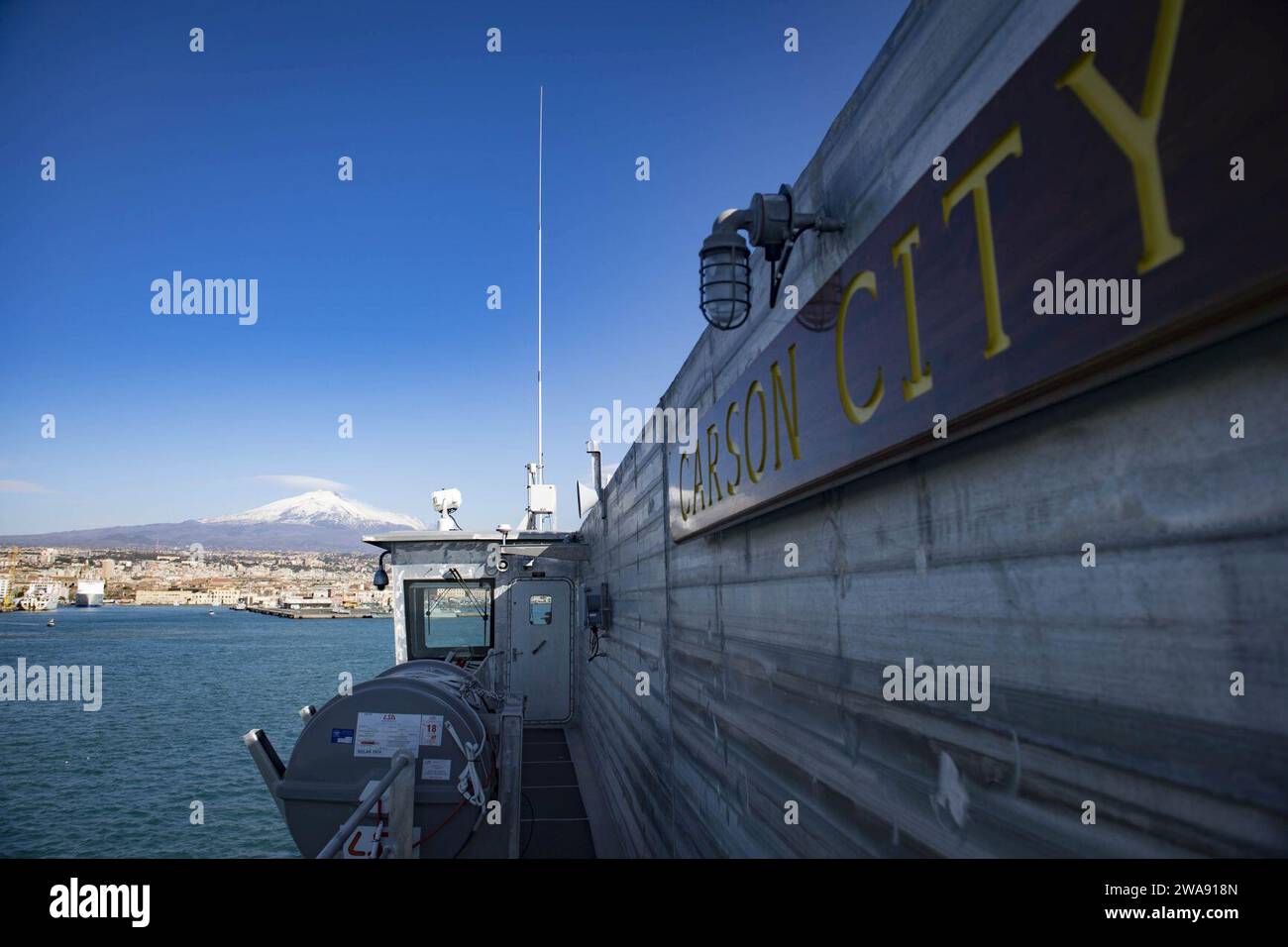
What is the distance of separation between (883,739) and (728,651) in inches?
76.2

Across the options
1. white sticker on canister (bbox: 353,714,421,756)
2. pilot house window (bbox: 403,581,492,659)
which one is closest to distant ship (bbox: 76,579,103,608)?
pilot house window (bbox: 403,581,492,659)

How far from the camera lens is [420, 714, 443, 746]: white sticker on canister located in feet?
18.4

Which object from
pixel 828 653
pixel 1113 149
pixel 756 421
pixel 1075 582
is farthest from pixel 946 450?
pixel 756 421

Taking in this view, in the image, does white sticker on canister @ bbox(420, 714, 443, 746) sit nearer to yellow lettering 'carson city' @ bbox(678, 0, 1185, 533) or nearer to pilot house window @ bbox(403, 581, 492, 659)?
yellow lettering 'carson city' @ bbox(678, 0, 1185, 533)

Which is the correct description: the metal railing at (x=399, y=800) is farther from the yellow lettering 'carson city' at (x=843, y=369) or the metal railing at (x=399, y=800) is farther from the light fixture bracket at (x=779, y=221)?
the light fixture bracket at (x=779, y=221)

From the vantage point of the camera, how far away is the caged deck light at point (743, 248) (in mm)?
2949

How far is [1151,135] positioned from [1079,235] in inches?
7.6

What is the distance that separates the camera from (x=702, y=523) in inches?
170

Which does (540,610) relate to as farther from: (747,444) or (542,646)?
(747,444)

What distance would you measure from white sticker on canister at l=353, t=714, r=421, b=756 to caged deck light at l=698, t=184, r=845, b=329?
155 inches

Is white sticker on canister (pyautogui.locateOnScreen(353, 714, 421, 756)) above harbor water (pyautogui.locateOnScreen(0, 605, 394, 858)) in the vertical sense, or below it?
above

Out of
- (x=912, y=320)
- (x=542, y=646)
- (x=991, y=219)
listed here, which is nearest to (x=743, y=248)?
(x=912, y=320)

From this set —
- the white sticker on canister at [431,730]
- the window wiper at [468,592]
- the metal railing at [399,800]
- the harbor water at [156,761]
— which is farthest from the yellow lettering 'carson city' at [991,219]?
the harbor water at [156,761]

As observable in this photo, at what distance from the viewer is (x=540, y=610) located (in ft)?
50.7
